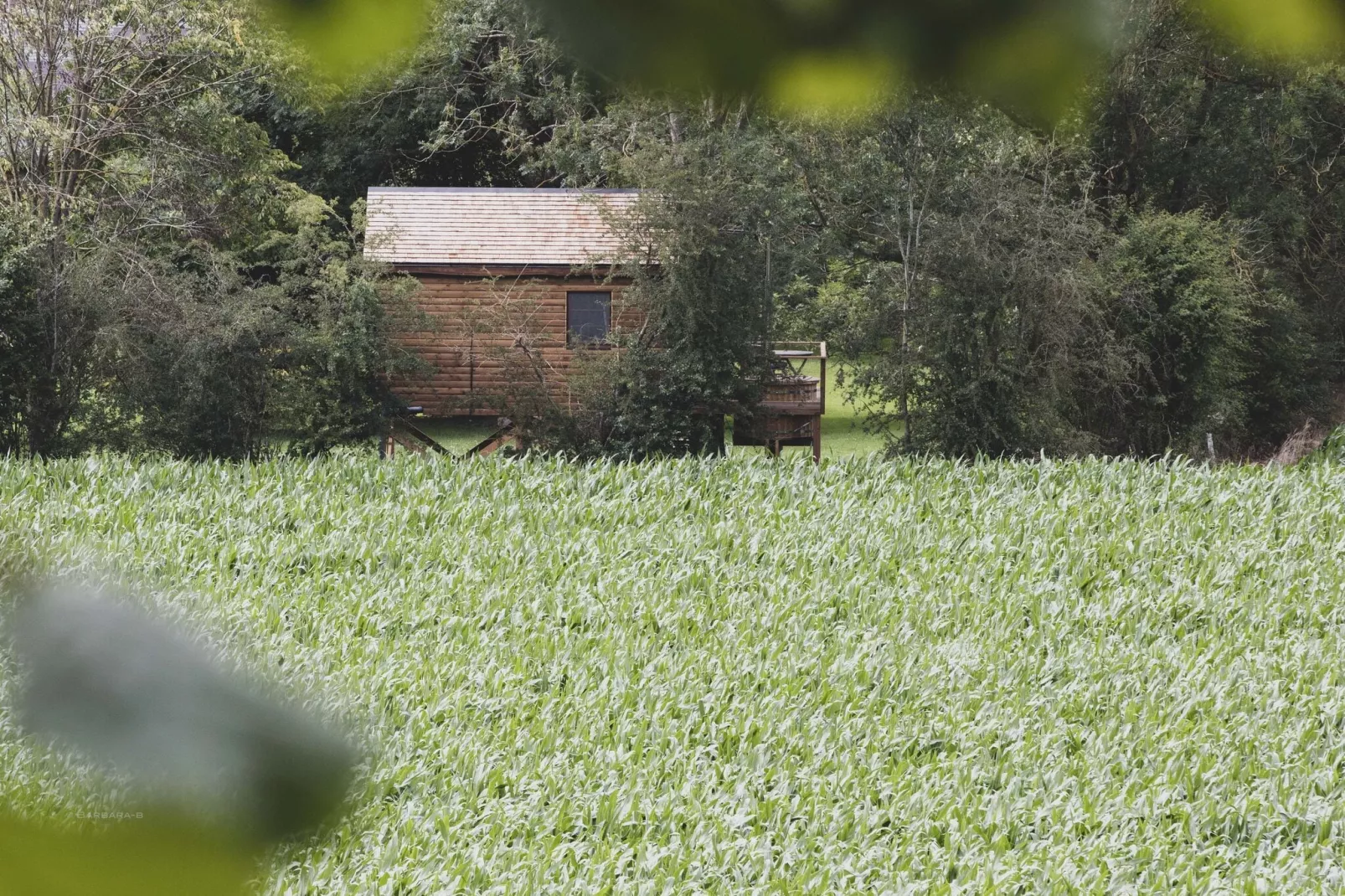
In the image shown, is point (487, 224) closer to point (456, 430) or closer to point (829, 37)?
point (456, 430)

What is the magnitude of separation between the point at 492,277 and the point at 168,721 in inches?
742

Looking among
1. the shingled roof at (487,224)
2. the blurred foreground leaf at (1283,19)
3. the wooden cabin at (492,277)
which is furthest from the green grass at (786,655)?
the shingled roof at (487,224)

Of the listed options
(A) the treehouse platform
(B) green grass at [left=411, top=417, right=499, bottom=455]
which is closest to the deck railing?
(A) the treehouse platform

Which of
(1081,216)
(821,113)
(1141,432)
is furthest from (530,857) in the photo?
(1141,432)

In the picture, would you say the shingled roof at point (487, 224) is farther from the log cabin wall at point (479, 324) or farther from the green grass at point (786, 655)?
the green grass at point (786, 655)

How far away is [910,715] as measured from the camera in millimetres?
5500

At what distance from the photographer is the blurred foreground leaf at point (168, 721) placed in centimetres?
39

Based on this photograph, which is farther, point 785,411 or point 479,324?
point 479,324

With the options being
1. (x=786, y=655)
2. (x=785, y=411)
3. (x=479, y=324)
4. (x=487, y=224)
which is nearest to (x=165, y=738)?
(x=786, y=655)

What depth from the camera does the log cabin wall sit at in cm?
1828

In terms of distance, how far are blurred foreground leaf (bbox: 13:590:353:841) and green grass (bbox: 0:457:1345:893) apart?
147 millimetres

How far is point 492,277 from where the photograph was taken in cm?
1889

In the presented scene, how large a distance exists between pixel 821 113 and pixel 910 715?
502cm

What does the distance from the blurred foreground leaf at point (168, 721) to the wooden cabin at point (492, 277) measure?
1695 cm
